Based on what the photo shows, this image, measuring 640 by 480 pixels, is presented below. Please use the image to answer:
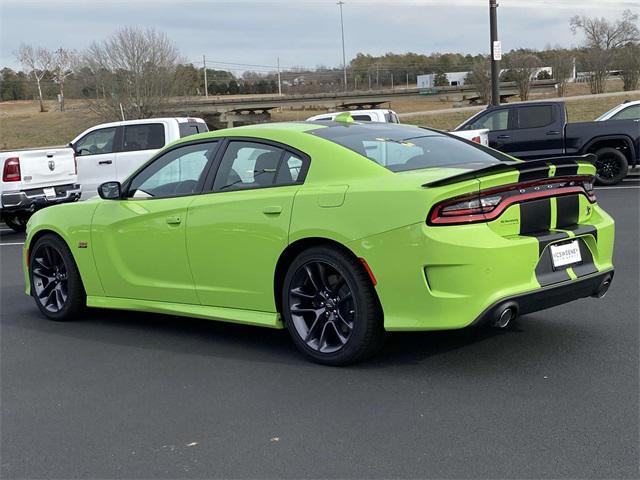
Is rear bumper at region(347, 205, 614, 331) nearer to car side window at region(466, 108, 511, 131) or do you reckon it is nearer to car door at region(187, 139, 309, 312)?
car door at region(187, 139, 309, 312)

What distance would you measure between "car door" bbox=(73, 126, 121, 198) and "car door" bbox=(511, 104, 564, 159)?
8.46m

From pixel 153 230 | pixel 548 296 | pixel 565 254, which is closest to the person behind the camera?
pixel 548 296

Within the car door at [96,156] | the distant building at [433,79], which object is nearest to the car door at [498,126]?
the car door at [96,156]

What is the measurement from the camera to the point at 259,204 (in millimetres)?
5309

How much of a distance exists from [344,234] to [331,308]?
53cm

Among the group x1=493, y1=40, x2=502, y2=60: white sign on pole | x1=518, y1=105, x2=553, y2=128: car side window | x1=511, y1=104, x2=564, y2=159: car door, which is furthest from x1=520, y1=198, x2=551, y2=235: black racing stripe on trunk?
x1=493, y1=40, x2=502, y2=60: white sign on pole

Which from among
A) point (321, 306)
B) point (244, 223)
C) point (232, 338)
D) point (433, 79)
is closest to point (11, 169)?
point (232, 338)

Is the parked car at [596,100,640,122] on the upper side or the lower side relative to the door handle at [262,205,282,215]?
upper

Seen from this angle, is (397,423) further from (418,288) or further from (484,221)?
(484,221)

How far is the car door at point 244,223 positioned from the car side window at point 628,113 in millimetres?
13027

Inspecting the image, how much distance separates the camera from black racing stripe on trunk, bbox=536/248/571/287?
468 cm

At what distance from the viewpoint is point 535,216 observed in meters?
4.77

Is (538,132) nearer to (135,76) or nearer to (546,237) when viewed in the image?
(546,237)

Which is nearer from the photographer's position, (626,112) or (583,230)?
(583,230)
